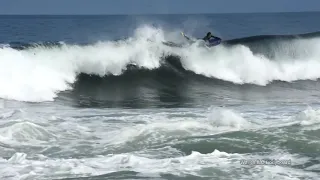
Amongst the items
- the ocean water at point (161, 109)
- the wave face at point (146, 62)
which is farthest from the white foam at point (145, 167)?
the wave face at point (146, 62)

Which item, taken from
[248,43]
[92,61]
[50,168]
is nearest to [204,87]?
[92,61]

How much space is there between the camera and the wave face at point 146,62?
18.7 m

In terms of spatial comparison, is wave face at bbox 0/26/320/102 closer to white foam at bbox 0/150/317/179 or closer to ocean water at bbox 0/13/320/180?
ocean water at bbox 0/13/320/180

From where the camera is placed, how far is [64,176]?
753 centimetres

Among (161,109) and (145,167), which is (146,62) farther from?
(145,167)

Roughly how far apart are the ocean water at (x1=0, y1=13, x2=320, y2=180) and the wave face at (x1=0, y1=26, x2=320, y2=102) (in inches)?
2.1

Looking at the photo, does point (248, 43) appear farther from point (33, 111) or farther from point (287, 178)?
point (287, 178)

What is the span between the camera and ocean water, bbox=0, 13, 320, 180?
26.8 ft

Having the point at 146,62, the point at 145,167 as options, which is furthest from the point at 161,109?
the point at 146,62

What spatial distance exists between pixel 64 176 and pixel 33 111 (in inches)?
266

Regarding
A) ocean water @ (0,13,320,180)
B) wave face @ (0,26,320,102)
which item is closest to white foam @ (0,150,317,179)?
ocean water @ (0,13,320,180)

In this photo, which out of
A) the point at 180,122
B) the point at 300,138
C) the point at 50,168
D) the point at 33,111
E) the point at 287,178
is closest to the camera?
the point at 287,178

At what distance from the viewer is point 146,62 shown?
75.4 ft

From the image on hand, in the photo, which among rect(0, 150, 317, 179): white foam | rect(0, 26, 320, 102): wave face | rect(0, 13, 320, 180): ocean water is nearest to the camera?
rect(0, 150, 317, 179): white foam
